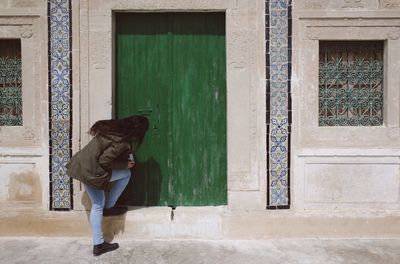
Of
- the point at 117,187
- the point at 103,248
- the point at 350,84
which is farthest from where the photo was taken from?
the point at 350,84

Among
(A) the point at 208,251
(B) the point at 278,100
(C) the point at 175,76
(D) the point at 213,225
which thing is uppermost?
(C) the point at 175,76

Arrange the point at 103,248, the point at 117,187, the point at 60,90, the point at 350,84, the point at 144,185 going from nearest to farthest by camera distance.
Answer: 1. the point at 103,248
2. the point at 117,187
3. the point at 60,90
4. the point at 350,84
5. the point at 144,185

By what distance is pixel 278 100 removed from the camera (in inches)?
179

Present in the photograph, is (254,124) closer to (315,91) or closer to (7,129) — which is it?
(315,91)

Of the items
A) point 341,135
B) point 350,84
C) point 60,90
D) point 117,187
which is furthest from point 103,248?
point 350,84

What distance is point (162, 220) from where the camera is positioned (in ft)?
14.9

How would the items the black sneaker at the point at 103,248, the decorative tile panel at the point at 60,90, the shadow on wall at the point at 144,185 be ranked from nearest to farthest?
the black sneaker at the point at 103,248 < the decorative tile panel at the point at 60,90 < the shadow on wall at the point at 144,185

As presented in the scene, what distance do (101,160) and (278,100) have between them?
1984 millimetres

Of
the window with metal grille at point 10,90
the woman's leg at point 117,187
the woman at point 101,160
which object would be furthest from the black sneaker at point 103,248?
the window with metal grille at point 10,90

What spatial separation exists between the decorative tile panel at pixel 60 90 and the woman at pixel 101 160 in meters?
0.50

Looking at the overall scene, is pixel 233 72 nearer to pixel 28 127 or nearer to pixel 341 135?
pixel 341 135

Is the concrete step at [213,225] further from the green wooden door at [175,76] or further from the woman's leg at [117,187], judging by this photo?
the green wooden door at [175,76]

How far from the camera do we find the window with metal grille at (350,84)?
4625 millimetres

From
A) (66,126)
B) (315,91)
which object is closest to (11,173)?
(66,126)
